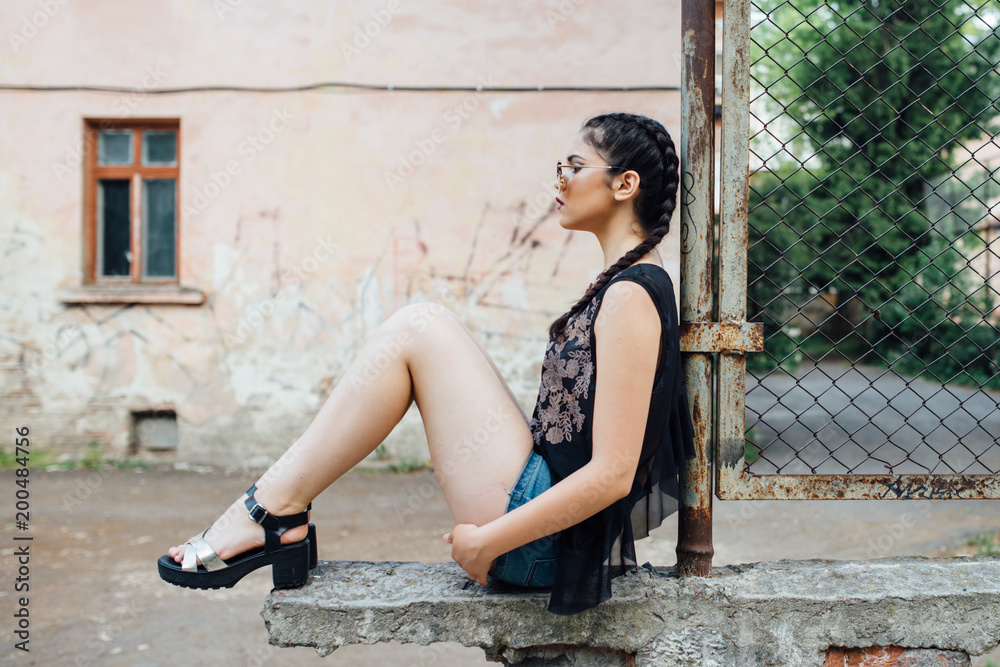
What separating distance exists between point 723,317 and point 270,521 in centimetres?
120

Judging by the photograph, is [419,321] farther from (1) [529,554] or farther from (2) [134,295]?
(2) [134,295]

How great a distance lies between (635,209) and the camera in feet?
5.64

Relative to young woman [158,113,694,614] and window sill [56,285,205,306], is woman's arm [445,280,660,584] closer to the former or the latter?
young woman [158,113,694,614]

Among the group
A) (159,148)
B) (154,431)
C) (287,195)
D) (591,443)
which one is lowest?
(154,431)

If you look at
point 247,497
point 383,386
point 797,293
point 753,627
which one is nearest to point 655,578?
point 753,627

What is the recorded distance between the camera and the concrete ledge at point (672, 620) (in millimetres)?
1673

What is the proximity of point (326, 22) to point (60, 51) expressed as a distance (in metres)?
2.25

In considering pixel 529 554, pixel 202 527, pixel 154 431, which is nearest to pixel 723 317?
pixel 529 554

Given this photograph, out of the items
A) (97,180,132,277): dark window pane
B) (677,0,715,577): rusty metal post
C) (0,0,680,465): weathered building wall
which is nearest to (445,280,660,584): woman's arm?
(677,0,715,577): rusty metal post

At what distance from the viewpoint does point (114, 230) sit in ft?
20.6

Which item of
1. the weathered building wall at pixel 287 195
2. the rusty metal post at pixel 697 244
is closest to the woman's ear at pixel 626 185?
the rusty metal post at pixel 697 244

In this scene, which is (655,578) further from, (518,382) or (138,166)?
(138,166)

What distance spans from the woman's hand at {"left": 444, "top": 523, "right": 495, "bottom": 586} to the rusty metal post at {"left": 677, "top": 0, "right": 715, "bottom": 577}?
0.48m

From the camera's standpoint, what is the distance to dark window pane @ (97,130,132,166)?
6164mm
